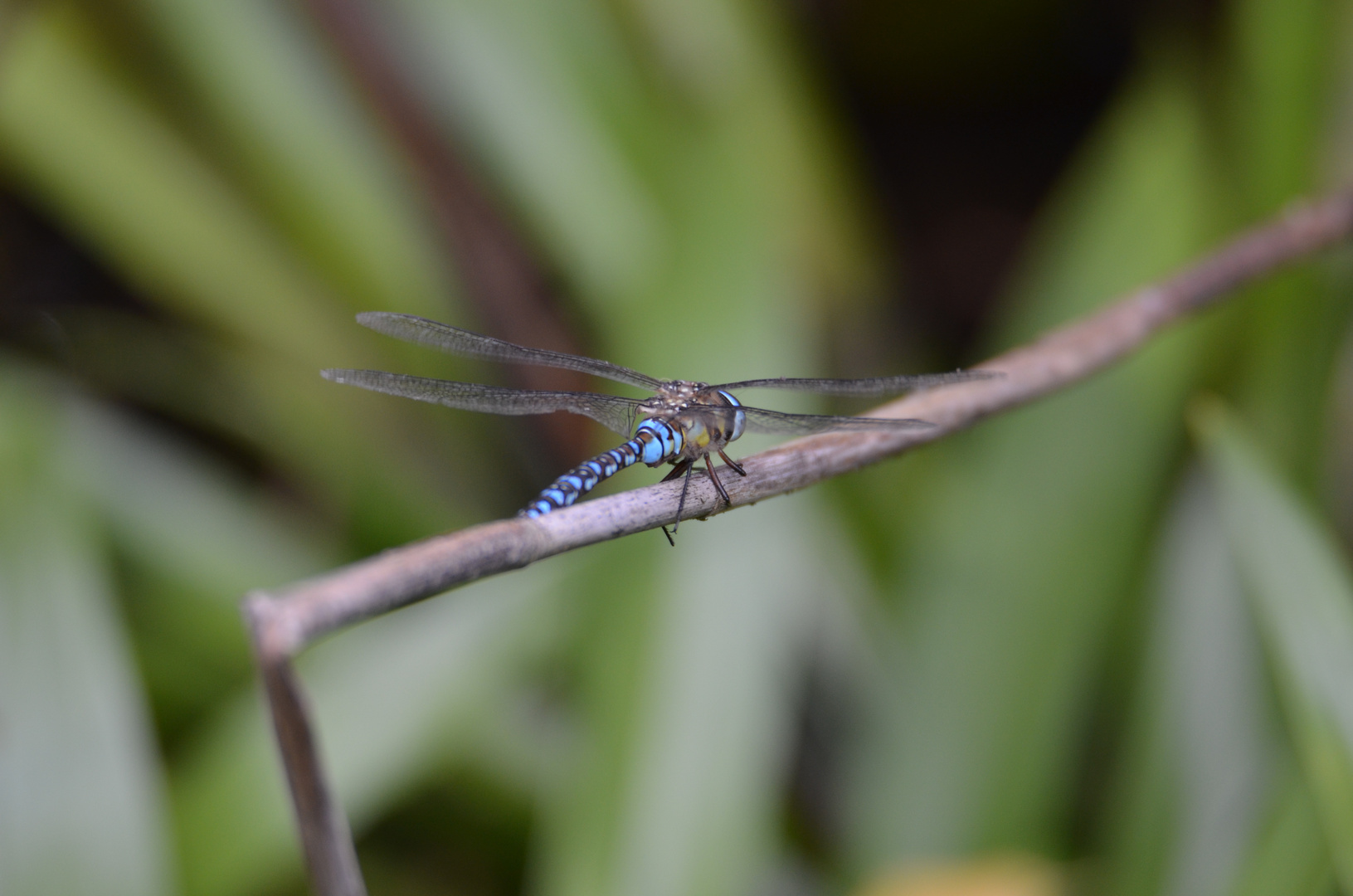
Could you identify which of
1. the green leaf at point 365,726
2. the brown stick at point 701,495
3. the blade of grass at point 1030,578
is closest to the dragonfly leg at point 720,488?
the brown stick at point 701,495

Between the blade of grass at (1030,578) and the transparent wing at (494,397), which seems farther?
the blade of grass at (1030,578)

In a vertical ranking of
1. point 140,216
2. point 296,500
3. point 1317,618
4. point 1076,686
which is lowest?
point 1317,618

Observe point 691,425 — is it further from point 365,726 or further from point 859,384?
point 365,726

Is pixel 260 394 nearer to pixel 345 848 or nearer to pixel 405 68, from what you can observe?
pixel 405 68

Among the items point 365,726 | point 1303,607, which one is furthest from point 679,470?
point 1303,607

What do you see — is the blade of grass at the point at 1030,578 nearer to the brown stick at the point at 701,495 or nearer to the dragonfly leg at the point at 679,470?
the brown stick at the point at 701,495

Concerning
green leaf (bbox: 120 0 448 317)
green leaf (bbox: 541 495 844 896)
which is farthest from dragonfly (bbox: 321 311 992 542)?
green leaf (bbox: 120 0 448 317)

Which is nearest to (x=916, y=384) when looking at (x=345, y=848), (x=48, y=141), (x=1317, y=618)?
(x=1317, y=618)
